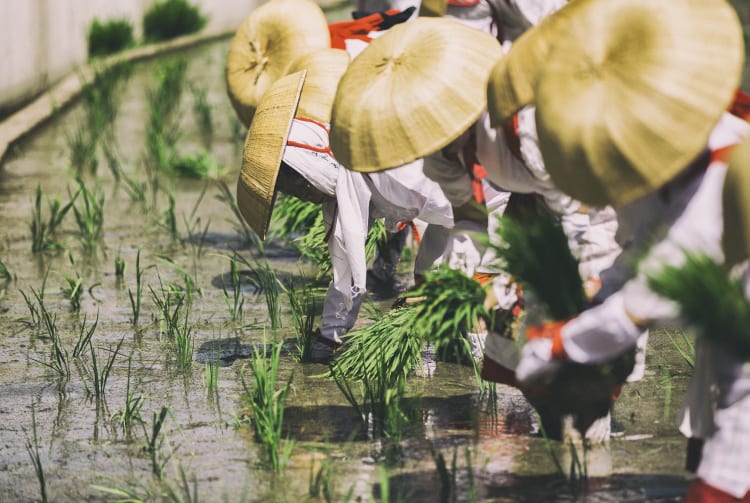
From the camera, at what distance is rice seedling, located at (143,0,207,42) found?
14602mm

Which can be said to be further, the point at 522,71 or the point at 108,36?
the point at 108,36

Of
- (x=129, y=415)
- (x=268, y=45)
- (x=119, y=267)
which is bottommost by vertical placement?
(x=129, y=415)

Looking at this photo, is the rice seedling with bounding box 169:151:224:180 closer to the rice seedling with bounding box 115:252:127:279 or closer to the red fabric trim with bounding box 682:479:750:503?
the rice seedling with bounding box 115:252:127:279

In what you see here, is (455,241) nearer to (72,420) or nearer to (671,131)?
(72,420)

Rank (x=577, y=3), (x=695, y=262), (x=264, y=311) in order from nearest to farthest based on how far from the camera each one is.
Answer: (x=695, y=262) → (x=577, y=3) → (x=264, y=311)

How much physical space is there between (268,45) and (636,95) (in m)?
3.01

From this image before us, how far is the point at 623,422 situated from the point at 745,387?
1.05 meters

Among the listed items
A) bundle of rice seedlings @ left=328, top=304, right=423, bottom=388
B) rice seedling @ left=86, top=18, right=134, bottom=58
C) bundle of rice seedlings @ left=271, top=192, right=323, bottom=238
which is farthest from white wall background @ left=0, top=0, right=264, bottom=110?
bundle of rice seedlings @ left=328, top=304, right=423, bottom=388

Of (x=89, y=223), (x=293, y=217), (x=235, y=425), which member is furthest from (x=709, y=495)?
(x=89, y=223)

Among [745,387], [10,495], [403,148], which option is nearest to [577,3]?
[403,148]

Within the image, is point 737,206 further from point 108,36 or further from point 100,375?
point 108,36

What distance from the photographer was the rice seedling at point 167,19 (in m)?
14.6

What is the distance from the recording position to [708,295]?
276 cm

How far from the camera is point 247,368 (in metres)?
4.70
